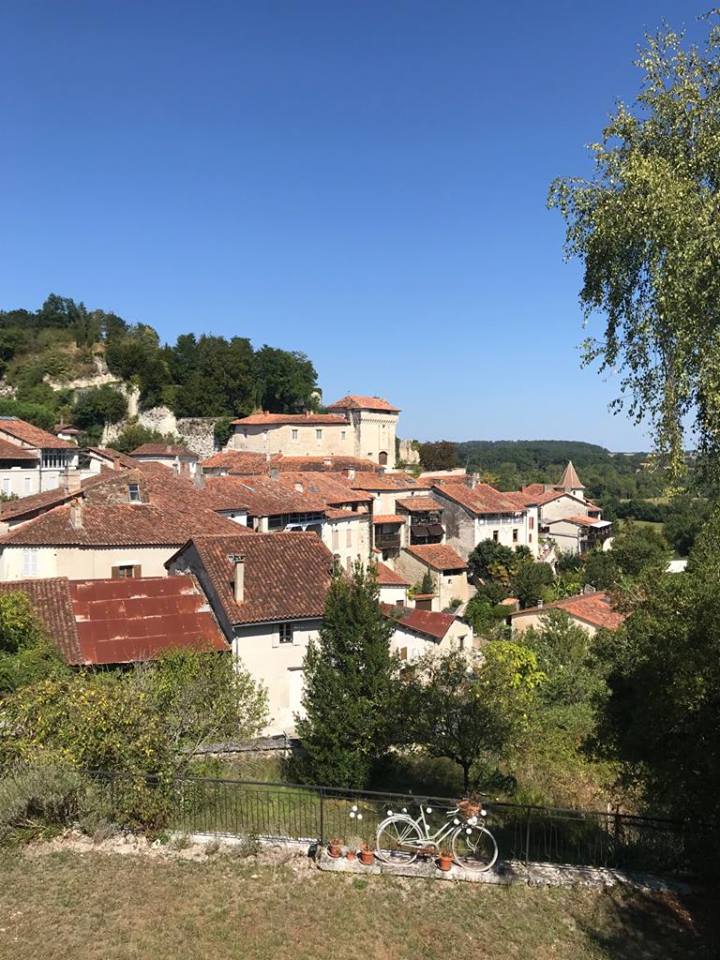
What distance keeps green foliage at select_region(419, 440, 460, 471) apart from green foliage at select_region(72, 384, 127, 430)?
37.5m

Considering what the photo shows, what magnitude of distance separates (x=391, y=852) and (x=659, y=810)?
5.25 metres

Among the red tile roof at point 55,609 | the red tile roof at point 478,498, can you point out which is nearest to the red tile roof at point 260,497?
the red tile roof at point 55,609

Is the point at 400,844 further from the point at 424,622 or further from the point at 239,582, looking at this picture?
the point at 424,622

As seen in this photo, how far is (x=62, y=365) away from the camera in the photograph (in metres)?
80.6

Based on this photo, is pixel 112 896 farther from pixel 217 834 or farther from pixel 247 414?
pixel 247 414

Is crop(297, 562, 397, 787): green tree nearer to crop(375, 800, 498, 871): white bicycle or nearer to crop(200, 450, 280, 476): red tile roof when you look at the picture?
crop(375, 800, 498, 871): white bicycle

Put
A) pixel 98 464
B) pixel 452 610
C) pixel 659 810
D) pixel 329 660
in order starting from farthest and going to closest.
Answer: pixel 98 464
pixel 452 610
pixel 329 660
pixel 659 810

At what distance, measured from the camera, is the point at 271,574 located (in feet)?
72.1

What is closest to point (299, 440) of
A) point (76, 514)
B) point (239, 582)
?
point (76, 514)

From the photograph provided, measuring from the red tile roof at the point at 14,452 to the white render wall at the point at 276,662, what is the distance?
36.5 metres

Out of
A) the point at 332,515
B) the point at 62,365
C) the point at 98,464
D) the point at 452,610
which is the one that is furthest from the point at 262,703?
the point at 62,365

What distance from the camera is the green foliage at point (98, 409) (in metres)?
74.9

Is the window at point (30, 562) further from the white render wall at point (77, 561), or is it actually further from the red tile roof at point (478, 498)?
the red tile roof at point (478, 498)

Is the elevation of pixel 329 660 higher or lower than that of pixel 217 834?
higher
